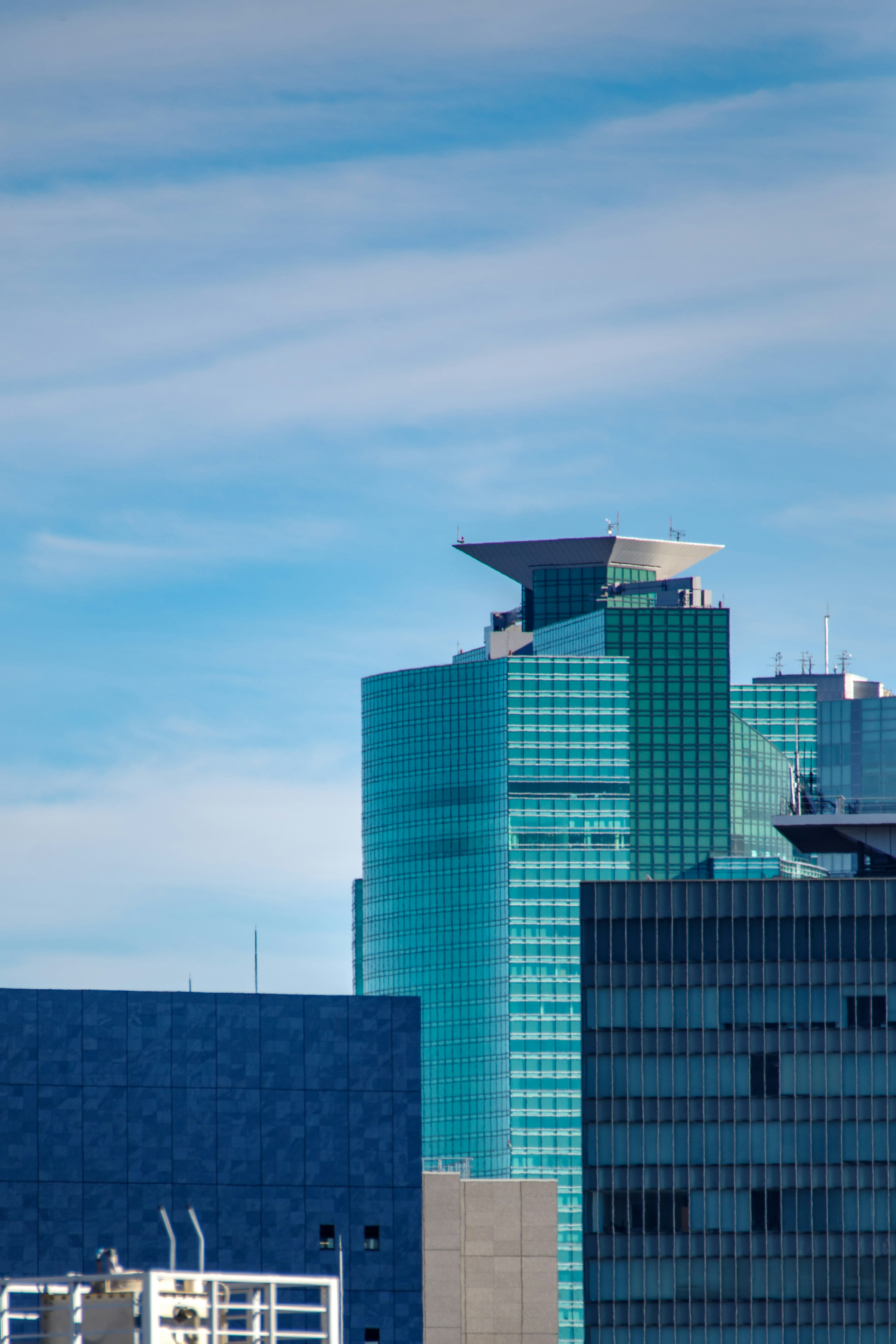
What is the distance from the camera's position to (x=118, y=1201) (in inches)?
5241

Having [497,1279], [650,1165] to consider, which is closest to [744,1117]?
[650,1165]

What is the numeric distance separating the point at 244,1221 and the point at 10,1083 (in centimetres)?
1705

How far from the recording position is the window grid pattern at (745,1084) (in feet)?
508

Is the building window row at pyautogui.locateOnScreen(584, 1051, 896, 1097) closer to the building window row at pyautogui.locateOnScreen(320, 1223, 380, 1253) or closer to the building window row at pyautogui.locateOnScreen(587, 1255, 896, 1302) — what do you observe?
the building window row at pyautogui.locateOnScreen(587, 1255, 896, 1302)

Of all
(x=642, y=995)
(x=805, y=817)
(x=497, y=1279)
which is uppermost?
(x=805, y=817)

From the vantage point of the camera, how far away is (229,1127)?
136m

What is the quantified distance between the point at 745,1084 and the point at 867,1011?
10.4 meters

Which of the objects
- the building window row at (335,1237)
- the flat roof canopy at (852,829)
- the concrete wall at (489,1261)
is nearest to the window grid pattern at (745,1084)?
the concrete wall at (489,1261)

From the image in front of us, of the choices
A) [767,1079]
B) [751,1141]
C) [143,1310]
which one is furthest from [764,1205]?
[143,1310]

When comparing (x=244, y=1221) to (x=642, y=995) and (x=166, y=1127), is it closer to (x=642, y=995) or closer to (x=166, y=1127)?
(x=166, y=1127)

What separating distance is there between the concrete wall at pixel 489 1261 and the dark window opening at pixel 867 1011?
25.6m

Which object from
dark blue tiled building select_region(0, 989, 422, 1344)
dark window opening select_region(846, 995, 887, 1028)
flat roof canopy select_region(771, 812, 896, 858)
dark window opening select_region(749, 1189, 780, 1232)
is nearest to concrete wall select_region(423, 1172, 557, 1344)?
dark window opening select_region(749, 1189, 780, 1232)

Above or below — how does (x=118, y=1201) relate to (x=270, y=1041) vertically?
below

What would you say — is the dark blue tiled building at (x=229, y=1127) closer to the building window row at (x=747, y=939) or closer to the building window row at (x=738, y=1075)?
the building window row at (x=738, y=1075)
